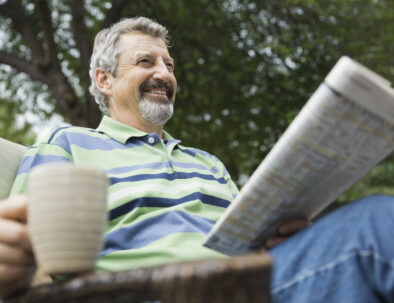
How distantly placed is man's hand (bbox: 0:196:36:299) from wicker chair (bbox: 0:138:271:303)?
4 cm

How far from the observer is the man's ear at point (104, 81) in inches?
88.5

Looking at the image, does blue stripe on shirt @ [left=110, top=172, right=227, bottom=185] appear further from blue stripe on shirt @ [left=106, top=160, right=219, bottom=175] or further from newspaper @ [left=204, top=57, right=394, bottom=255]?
newspaper @ [left=204, top=57, right=394, bottom=255]

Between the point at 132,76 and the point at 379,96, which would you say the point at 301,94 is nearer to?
the point at 132,76

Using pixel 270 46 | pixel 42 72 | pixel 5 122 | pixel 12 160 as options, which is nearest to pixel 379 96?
pixel 12 160

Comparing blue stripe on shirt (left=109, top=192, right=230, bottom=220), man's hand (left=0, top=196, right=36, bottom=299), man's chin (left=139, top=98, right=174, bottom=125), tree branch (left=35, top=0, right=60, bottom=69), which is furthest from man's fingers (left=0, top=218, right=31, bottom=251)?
tree branch (left=35, top=0, right=60, bottom=69)

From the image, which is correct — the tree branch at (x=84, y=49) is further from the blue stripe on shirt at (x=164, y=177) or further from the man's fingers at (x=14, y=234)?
the man's fingers at (x=14, y=234)

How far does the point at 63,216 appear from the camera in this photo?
2.56 ft

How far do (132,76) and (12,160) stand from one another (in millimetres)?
737

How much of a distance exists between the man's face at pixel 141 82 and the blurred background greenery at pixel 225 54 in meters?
2.47

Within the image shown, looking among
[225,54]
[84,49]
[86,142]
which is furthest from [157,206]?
[225,54]

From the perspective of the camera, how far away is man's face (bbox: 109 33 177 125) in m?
2.11

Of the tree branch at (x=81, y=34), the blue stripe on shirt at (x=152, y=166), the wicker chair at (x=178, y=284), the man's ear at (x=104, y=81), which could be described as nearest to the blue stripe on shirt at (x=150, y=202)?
the blue stripe on shirt at (x=152, y=166)

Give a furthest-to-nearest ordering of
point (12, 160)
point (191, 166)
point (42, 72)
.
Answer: point (42, 72), point (191, 166), point (12, 160)

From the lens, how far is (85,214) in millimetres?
795
